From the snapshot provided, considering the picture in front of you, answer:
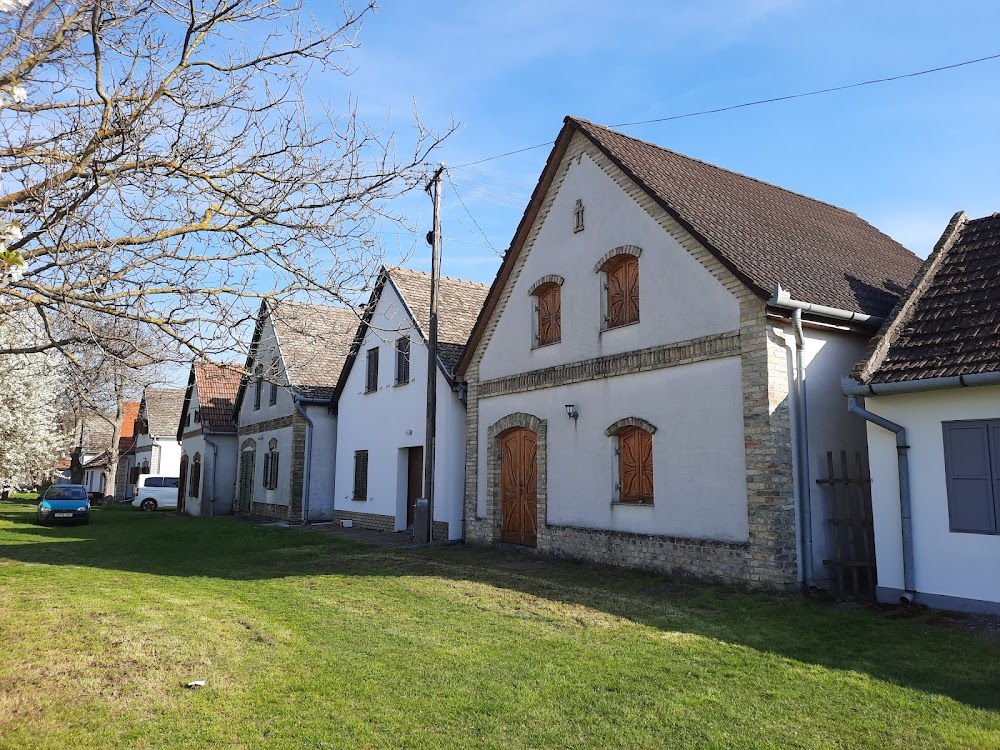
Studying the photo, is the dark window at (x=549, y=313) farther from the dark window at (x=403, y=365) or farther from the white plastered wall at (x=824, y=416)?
the dark window at (x=403, y=365)

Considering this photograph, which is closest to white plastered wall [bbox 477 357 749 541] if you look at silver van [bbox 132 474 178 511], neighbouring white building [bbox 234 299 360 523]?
neighbouring white building [bbox 234 299 360 523]

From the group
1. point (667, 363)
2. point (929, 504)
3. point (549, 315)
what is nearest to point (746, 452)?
point (667, 363)

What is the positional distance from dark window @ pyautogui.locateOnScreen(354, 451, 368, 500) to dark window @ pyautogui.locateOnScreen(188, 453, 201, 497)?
38.9 feet

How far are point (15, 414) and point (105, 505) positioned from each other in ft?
50.3

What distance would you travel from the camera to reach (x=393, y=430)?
1969cm

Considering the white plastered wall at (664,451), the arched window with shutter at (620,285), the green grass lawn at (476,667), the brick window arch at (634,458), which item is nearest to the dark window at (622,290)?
the arched window with shutter at (620,285)

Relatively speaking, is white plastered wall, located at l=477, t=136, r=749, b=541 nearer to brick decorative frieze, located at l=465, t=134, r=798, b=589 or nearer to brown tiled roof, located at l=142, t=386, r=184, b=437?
brick decorative frieze, located at l=465, t=134, r=798, b=589

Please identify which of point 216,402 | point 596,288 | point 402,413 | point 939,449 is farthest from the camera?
point 216,402

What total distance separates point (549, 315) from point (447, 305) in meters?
5.84

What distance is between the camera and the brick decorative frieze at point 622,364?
10703 mm

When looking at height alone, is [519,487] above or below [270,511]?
above

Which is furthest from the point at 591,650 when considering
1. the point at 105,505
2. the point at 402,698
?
the point at 105,505

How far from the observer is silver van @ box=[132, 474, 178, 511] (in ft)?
116

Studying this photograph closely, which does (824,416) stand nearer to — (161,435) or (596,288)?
(596,288)
